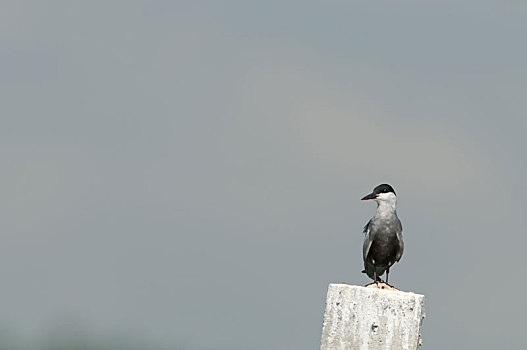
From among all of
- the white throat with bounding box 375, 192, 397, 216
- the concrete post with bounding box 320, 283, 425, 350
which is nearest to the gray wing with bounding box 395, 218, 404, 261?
the white throat with bounding box 375, 192, 397, 216

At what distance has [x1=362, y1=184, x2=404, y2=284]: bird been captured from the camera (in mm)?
11297

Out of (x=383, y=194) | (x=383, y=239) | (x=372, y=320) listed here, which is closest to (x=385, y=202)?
(x=383, y=194)

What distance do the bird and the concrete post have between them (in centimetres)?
511

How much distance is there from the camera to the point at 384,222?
11.4m

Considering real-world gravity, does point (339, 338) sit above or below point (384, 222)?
below

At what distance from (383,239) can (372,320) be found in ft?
17.6

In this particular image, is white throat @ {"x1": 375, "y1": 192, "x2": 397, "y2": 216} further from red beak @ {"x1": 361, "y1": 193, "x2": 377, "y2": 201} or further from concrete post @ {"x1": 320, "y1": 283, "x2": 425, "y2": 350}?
concrete post @ {"x1": 320, "y1": 283, "x2": 425, "y2": 350}

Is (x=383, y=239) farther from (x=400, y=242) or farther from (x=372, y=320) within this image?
(x=372, y=320)

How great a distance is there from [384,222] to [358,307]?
5.40 meters

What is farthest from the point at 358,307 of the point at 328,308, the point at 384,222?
the point at 384,222

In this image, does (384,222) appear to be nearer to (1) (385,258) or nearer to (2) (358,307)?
(1) (385,258)

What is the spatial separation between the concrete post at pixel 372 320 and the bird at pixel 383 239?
16.8 feet

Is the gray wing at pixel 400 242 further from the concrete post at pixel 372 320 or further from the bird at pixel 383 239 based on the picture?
the concrete post at pixel 372 320

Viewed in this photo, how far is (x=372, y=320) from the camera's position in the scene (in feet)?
19.8
